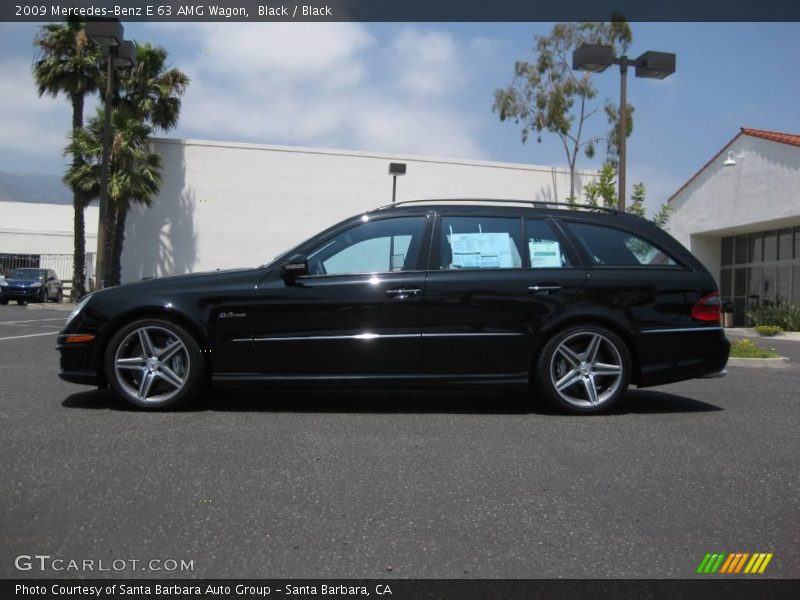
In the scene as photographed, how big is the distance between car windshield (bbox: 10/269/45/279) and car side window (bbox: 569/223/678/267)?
30.0m

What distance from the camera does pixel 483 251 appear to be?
19.4ft

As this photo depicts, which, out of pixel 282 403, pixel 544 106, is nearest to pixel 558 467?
pixel 282 403

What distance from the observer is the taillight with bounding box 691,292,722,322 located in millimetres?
5895

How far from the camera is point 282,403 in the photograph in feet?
20.0

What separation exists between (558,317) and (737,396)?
2.29m

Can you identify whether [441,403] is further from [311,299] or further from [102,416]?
[102,416]

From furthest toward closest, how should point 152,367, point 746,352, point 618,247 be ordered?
point 746,352, point 618,247, point 152,367

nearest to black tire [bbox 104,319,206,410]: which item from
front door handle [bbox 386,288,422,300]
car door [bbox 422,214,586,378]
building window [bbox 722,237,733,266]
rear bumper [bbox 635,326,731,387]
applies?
front door handle [bbox 386,288,422,300]

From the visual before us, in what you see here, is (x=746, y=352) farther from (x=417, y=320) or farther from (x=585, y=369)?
(x=417, y=320)

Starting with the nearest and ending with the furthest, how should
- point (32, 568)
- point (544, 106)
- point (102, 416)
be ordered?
1. point (32, 568)
2. point (102, 416)
3. point (544, 106)

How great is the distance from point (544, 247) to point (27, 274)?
30.1 m

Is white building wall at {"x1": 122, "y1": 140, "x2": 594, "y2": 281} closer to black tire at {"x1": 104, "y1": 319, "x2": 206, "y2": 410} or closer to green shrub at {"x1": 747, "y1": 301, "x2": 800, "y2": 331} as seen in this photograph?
green shrub at {"x1": 747, "y1": 301, "x2": 800, "y2": 331}
